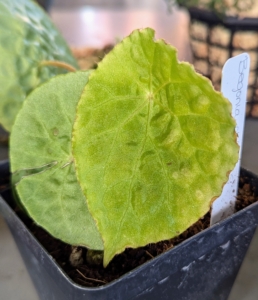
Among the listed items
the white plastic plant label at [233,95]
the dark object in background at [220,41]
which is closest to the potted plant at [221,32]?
the dark object in background at [220,41]

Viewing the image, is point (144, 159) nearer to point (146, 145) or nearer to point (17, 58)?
point (146, 145)

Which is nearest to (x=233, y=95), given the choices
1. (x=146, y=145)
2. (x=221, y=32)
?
(x=146, y=145)

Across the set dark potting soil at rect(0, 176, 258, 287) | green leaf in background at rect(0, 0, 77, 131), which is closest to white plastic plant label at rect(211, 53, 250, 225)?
dark potting soil at rect(0, 176, 258, 287)

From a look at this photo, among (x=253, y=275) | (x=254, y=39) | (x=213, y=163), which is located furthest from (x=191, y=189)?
(x=254, y=39)

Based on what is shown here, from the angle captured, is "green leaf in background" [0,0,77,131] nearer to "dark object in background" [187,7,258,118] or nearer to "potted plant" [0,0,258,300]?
"potted plant" [0,0,258,300]

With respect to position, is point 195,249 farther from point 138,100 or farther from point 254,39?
point 254,39

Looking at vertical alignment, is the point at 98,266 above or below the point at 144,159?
below
